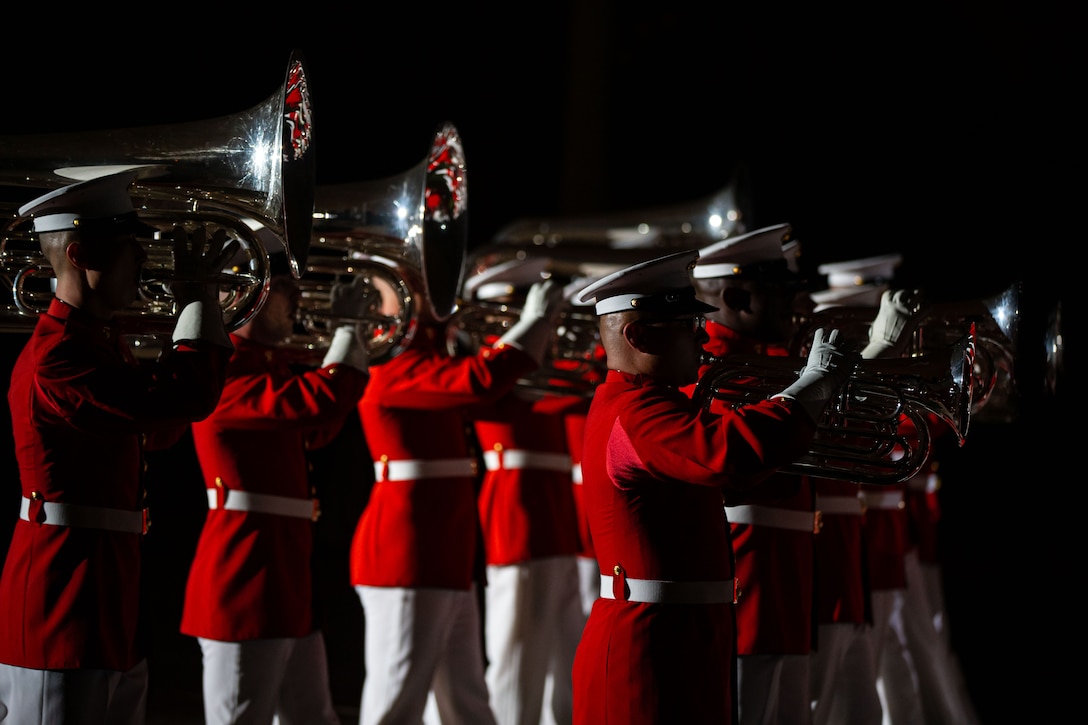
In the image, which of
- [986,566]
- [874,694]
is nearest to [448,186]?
[874,694]

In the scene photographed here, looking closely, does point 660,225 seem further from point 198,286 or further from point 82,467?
point 82,467

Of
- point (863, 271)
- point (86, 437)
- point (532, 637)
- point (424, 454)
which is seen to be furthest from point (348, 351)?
point (863, 271)

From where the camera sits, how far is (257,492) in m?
3.32

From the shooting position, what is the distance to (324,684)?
11.1 ft

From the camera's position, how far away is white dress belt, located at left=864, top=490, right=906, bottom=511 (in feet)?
14.8

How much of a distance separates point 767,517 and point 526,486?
1.59 meters

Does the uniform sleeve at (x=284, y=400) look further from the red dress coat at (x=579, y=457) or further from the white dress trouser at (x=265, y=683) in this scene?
the red dress coat at (x=579, y=457)

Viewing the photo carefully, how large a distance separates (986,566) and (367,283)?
5506mm

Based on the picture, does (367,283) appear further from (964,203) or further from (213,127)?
(964,203)

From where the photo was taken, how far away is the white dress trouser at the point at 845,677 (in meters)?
3.64

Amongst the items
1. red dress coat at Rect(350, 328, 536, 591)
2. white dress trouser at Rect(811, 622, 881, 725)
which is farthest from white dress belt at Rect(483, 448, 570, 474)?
white dress trouser at Rect(811, 622, 881, 725)

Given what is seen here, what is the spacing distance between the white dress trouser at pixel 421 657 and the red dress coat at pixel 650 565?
1.29m

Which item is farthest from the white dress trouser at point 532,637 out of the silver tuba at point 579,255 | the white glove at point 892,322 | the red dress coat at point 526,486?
the white glove at point 892,322

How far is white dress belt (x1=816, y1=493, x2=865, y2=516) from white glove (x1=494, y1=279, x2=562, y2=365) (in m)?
1.01
